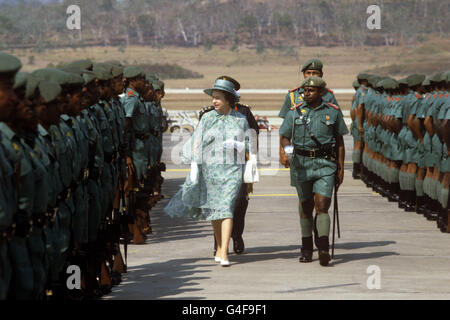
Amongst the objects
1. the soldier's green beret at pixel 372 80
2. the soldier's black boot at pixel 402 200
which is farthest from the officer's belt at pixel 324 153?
the soldier's green beret at pixel 372 80

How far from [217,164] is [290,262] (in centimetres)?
146

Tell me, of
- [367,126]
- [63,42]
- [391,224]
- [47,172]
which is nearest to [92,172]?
[47,172]

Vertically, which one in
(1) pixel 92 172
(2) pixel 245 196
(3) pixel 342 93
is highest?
(1) pixel 92 172

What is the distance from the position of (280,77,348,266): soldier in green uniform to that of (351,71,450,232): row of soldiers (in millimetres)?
2868

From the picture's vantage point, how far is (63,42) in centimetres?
16238

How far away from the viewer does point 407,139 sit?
16562mm

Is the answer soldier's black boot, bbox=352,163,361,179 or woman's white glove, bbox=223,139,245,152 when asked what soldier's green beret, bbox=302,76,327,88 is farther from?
soldier's black boot, bbox=352,163,361,179

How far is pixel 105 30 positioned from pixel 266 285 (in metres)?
174

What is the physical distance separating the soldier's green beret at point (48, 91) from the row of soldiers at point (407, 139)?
7.44 meters

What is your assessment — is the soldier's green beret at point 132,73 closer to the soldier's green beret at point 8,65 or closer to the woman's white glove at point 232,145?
the woman's white glove at point 232,145

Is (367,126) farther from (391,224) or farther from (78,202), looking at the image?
(78,202)

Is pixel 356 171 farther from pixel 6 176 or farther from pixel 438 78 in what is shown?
pixel 6 176

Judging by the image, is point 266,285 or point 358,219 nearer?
point 266,285

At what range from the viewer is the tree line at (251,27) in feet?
541
